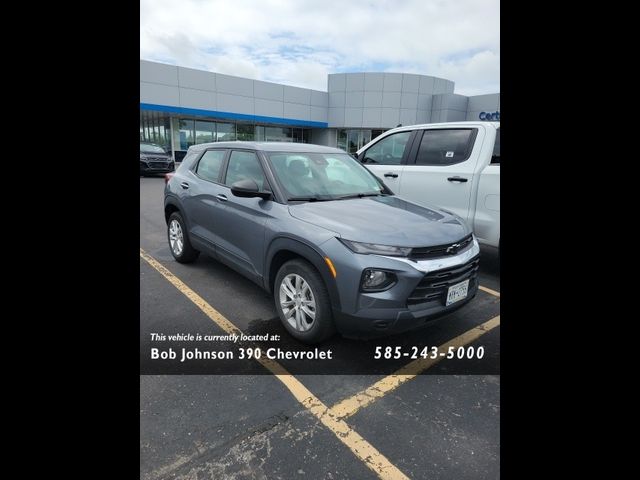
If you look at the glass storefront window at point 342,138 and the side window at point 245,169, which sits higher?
the glass storefront window at point 342,138

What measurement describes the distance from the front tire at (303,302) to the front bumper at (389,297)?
124 mm

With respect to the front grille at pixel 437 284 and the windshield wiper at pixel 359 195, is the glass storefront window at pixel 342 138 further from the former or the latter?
the front grille at pixel 437 284

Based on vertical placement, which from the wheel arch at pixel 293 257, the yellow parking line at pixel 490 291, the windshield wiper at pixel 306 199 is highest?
the windshield wiper at pixel 306 199

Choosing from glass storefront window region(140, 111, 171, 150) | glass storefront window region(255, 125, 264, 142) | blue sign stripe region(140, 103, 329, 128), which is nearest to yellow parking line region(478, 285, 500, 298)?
blue sign stripe region(140, 103, 329, 128)

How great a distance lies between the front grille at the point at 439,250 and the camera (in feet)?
8.71

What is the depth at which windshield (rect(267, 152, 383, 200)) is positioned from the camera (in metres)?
3.45

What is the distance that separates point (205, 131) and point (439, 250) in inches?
954

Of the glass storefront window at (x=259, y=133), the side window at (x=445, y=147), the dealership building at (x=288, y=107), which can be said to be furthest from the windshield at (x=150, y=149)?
the side window at (x=445, y=147)

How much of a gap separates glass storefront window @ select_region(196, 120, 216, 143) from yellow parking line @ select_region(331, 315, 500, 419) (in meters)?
23.2

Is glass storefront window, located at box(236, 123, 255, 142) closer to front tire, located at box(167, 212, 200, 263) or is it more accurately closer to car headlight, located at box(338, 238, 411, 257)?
front tire, located at box(167, 212, 200, 263)

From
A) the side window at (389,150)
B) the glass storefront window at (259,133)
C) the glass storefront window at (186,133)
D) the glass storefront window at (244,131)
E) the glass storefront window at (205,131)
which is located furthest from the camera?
the glass storefront window at (259,133)

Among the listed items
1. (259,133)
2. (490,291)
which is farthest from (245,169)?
(259,133)
